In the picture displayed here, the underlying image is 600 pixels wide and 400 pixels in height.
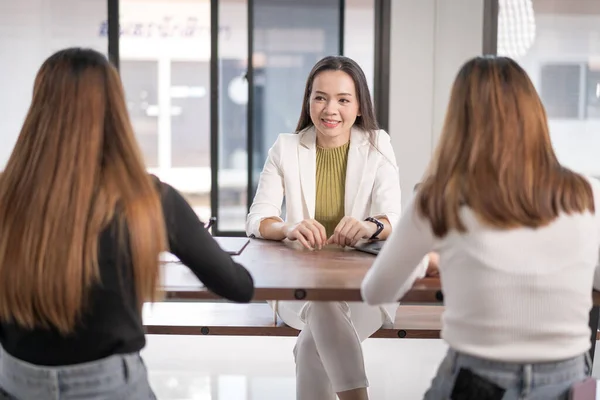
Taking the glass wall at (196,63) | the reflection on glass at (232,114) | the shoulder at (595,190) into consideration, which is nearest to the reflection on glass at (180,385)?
the shoulder at (595,190)

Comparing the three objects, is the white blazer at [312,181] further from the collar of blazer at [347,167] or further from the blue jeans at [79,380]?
the blue jeans at [79,380]

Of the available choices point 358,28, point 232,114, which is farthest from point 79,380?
point 232,114

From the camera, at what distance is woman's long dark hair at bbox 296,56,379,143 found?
2844 mm

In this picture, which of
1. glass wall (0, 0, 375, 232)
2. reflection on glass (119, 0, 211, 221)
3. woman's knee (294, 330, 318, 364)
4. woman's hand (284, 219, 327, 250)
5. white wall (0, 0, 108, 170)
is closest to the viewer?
woman's hand (284, 219, 327, 250)

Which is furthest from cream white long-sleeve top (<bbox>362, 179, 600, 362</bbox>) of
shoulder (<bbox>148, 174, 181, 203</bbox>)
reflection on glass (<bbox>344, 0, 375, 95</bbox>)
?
reflection on glass (<bbox>344, 0, 375, 95</bbox>)

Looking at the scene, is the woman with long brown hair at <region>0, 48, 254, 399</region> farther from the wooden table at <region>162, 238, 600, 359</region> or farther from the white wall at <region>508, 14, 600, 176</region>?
the white wall at <region>508, 14, 600, 176</region>

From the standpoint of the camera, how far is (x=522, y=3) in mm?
5293

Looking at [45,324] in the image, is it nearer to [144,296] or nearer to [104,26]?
[144,296]

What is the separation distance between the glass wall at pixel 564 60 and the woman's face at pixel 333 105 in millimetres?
2608

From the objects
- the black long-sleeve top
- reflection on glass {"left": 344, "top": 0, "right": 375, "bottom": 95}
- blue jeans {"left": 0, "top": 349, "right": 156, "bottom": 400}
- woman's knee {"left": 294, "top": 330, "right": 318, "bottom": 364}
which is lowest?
woman's knee {"left": 294, "top": 330, "right": 318, "bottom": 364}

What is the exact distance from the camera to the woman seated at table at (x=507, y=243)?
5.06 feet

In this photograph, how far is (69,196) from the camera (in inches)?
58.8

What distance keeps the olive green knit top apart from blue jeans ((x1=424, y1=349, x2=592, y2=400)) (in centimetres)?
128

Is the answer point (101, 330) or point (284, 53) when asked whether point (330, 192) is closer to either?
point (101, 330)
